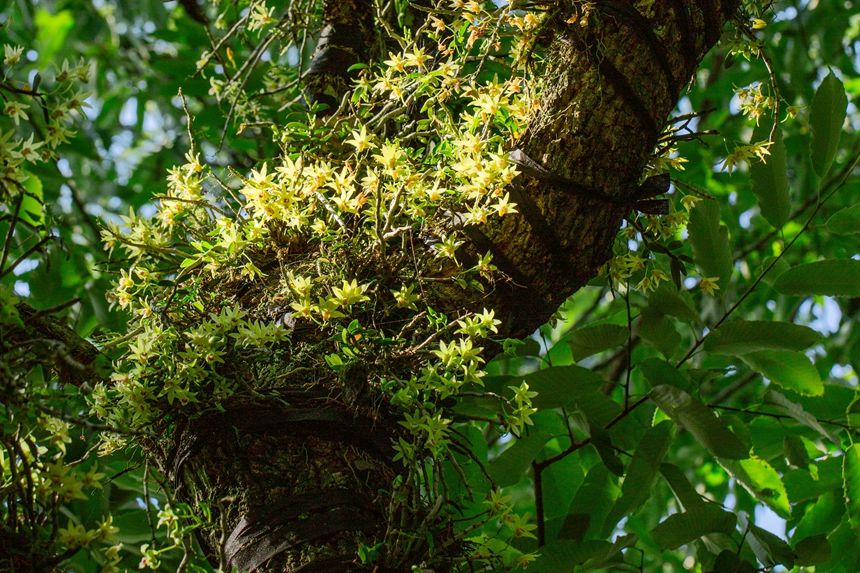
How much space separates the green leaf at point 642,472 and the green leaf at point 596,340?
0.59ft

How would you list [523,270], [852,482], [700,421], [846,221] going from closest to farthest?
[523,270], [700,421], [852,482], [846,221]

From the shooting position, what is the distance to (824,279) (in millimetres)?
1577

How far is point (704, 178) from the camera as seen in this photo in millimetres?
3062

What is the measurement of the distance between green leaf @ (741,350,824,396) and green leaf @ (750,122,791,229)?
245 mm

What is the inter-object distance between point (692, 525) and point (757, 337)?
1.12 ft

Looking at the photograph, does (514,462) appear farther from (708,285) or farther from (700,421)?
(708,285)

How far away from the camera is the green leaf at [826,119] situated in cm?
153

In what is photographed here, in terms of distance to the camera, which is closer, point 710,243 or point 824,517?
point 710,243

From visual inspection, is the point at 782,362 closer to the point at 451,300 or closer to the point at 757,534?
the point at 757,534

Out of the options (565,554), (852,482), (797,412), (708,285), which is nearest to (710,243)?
(708,285)

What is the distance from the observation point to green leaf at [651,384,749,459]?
1363 millimetres

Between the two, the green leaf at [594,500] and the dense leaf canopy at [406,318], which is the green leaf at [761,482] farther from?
the green leaf at [594,500]

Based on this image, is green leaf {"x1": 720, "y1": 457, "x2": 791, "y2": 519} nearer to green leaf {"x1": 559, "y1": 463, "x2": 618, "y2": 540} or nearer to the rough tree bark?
green leaf {"x1": 559, "y1": 463, "x2": 618, "y2": 540}

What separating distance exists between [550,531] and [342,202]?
82 centimetres
